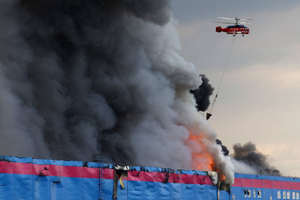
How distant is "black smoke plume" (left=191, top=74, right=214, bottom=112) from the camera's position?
88875 mm

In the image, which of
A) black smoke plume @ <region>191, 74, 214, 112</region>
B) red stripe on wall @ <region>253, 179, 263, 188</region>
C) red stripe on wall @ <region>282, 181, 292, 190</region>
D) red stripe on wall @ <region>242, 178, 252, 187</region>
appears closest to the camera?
red stripe on wall @ <region>242, 178, 252, 187</region>

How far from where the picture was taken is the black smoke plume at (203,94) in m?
88.9

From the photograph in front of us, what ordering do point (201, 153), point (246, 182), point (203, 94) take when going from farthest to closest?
point (203, 94)
point (201, 153)
point (246, 182)

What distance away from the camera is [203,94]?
296 ft

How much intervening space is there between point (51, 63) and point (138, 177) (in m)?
20.7

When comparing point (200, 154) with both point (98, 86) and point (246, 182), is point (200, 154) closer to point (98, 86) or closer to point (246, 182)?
point (246, 182)

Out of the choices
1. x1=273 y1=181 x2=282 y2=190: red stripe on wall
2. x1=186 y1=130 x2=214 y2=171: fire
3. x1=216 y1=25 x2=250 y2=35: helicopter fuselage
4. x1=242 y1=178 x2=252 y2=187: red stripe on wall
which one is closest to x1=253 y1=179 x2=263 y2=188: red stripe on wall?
x1=242 y1=178 x2=252 y2=187: red stripe on wall

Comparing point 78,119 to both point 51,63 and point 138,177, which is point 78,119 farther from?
point 138,177

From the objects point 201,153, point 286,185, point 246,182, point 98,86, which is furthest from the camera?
point 98,86

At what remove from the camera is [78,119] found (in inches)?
2734

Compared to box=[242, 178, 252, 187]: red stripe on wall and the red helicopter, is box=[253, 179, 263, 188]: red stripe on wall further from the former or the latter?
the red helicopter

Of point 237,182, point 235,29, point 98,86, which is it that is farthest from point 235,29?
Result: point 237,182

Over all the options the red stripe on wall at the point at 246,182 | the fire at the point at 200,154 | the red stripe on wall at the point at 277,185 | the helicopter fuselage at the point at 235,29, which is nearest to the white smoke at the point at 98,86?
the fire at the point at 200,154

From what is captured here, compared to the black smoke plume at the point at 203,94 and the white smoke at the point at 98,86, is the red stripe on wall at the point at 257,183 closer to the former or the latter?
the white smoke at the point at 98,86
